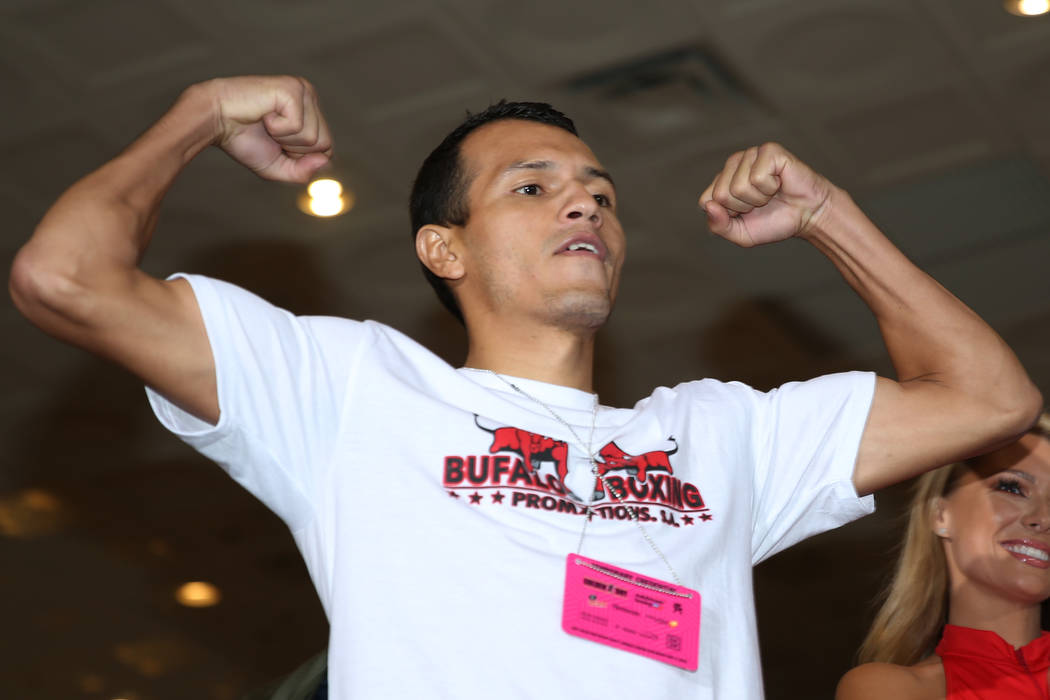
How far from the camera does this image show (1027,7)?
12.0ft

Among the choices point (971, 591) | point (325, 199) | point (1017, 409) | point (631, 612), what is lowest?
point (631, 612)

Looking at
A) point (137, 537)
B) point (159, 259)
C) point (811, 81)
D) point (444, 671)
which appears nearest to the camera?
point (444, 671)

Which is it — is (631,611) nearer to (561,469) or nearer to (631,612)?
(631,612)

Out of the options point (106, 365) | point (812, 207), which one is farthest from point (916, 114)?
point (106, 365)

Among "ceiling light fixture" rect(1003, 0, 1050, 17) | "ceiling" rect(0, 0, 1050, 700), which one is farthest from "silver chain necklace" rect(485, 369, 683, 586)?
"ceiling light fixture" rect(1003, 0, 1050, 17)

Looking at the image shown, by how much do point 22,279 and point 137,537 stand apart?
16.9 ft

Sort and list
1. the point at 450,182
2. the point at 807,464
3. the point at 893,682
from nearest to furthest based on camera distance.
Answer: the point at 807,464 < the point at 450,182 < the point at 893,682

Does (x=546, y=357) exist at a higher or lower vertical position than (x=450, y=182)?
lower

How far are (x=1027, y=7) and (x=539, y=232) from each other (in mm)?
2304

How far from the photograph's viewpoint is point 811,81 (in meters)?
3.89

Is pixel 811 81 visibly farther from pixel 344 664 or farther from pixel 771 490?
pixel 344 664

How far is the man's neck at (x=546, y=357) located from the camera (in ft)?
6.11

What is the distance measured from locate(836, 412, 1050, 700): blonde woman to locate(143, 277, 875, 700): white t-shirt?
657 mm

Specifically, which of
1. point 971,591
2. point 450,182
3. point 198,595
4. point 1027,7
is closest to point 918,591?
point 971,591
